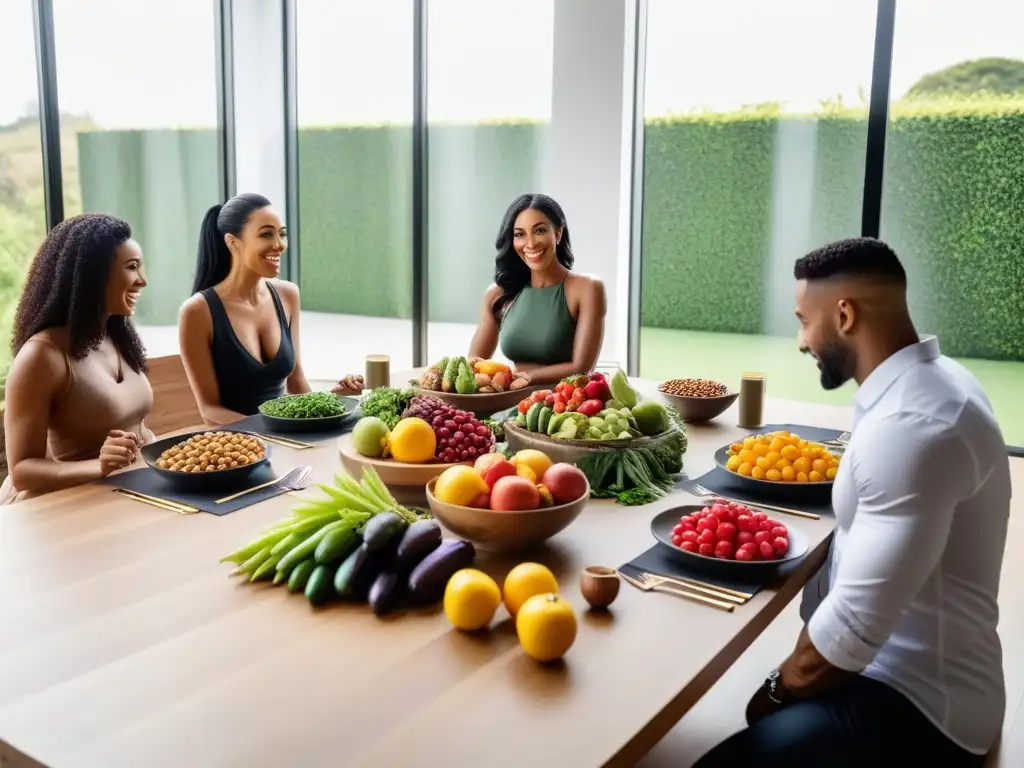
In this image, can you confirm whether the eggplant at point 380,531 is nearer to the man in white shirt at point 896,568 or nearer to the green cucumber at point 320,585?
the green cucumber at point 320,585

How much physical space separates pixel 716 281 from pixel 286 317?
2.98m

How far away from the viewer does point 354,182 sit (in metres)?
6.25

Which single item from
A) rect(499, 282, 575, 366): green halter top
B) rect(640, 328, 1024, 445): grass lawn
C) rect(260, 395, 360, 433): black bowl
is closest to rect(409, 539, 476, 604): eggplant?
rect(260, 395, 360, 433): black bowl

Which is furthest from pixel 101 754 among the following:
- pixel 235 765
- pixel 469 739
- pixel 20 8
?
pixel 20 8

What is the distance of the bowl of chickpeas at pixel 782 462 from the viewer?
2.01 metres

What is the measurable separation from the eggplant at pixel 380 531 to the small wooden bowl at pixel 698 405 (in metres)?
1.41

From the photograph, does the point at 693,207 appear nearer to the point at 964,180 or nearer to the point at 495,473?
the point at 964,180

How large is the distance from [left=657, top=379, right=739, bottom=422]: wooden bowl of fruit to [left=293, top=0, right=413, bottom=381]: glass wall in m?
3.68

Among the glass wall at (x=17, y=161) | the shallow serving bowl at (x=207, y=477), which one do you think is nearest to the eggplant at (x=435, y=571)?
the shallow serving bowl at (x=207, y=477)

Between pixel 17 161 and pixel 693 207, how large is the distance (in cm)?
358

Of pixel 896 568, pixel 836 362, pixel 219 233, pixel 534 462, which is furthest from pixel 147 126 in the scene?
pixel 896 568

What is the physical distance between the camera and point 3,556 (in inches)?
64.7

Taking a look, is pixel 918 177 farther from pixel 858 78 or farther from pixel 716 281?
pixel 716 281

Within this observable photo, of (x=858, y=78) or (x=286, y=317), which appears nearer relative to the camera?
(x=286, y=317)
